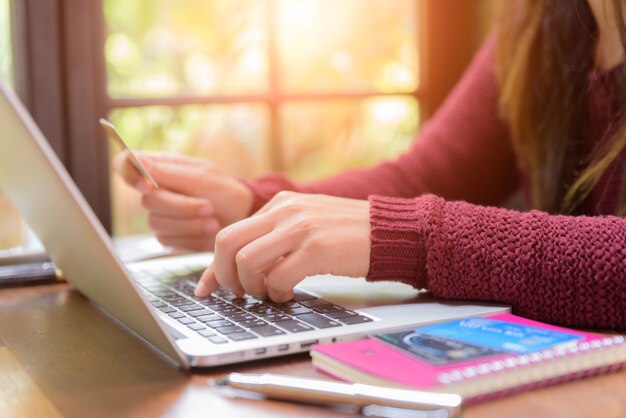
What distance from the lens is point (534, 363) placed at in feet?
1.88

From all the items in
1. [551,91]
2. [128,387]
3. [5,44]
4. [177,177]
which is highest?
[5,44]

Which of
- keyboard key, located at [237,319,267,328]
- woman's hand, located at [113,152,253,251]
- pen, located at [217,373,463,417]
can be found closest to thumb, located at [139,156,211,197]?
woman's hand, located at [113,152,253,251]

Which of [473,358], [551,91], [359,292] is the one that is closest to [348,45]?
[551,91]

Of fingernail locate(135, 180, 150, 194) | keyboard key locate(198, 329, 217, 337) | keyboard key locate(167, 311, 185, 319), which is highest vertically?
fingernail locate(135, 180, 150, 194)

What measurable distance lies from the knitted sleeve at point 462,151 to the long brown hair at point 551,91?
0.12 metres

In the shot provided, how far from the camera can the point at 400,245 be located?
0.78 metres

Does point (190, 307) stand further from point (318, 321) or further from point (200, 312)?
point (318, 321)

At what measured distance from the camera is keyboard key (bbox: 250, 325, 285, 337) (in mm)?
658

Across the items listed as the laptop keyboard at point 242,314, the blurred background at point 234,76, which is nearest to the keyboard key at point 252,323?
the laptop keyboard at point 242,314

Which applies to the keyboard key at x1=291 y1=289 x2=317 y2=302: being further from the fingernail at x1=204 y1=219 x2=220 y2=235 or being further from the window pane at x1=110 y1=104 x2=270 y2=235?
the window pane at x1=110 y1=104 x2=270 y2=235

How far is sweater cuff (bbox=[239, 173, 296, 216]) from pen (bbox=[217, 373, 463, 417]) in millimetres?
518

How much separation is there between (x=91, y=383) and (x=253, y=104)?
1.06 metres

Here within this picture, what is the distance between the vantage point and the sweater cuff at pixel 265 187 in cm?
110

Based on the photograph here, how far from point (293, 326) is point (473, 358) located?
169 millimetres
